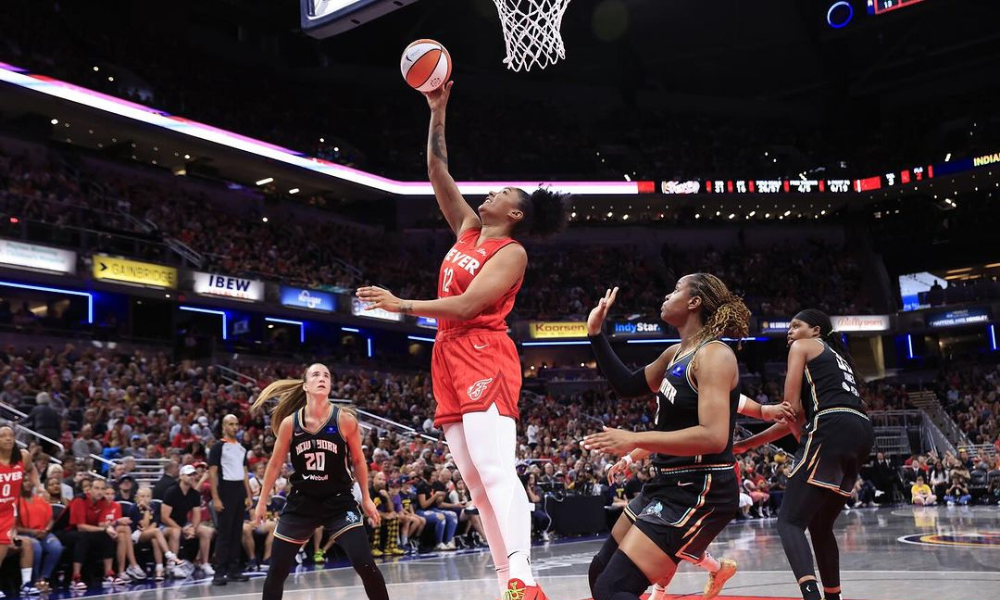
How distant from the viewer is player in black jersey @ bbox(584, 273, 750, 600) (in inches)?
146

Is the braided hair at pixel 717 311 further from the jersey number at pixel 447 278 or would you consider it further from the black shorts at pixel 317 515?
the black shorts at pixel 317 515

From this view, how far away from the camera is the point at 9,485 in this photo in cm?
938

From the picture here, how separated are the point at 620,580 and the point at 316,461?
10.1 feet

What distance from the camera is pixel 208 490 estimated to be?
13062mm

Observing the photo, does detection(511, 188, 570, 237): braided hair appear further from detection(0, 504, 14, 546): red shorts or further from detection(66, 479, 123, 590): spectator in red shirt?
detection(66, 479, 123, 590): spectator in red shirt

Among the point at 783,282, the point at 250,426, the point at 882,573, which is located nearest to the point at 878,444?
the point at 783,282

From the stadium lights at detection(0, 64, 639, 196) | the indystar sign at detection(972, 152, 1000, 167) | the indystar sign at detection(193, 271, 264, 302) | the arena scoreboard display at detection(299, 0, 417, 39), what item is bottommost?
the arena scoreboard display at detection(299, 0, 417, 39)

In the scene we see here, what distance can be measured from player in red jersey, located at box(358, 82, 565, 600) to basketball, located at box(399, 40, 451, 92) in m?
0.69

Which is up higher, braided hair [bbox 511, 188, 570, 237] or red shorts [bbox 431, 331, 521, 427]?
braided hair [bbox 511, 188, 570, 237]

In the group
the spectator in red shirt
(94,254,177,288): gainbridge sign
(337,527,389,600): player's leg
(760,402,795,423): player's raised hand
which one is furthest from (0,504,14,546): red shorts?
(94,254,177,288): gainbridge sign

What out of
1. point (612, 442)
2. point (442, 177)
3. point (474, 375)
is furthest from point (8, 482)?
point (612, 442)

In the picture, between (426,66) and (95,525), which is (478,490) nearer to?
(426,66)

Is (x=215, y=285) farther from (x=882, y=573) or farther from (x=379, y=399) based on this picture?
(x=882, y=573)

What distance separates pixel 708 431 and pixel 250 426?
17229 mm
